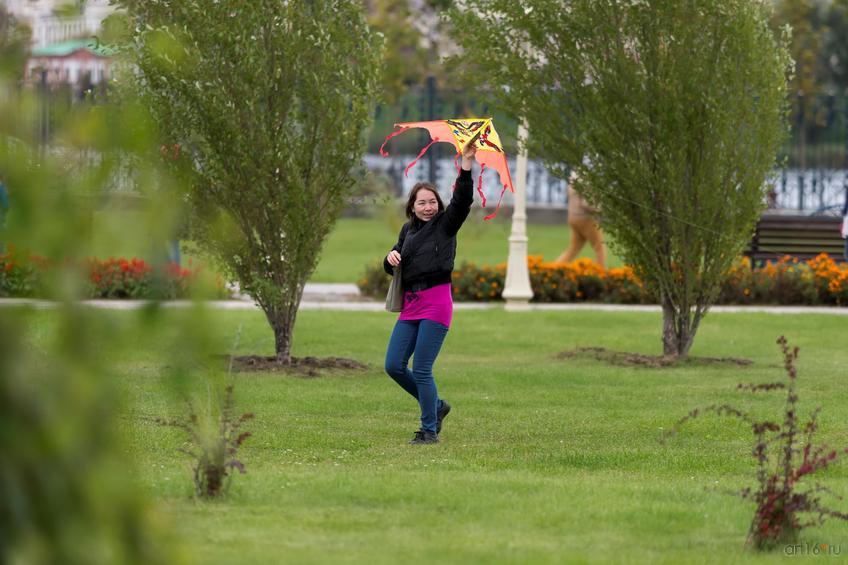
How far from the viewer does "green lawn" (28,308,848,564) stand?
5.73m

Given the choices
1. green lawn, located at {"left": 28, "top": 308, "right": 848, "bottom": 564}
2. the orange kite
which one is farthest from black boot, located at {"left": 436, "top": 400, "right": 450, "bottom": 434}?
the orange kite

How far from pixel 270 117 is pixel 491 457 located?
15.4 feet

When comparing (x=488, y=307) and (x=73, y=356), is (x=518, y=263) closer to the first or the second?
(x=488, y=307)

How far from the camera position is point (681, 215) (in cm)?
1301

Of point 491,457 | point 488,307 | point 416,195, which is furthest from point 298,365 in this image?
point 488,307

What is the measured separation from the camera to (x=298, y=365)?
12.6 m

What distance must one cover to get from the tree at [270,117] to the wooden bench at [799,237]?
9.67 metres

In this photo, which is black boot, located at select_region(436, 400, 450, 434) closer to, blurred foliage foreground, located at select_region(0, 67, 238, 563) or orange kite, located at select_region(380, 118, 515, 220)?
orange kite, located at select_region(380, 118, 515, 220)

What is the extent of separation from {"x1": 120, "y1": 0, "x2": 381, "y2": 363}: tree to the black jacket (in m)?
3.22

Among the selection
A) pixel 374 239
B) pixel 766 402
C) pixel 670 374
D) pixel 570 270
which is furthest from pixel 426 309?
pixel 374 239

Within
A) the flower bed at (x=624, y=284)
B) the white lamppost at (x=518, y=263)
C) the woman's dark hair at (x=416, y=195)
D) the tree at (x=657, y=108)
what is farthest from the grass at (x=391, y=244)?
the woman's dark hair at (x=416, y=195)

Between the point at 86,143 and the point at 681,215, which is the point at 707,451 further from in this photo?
the point at 86,143

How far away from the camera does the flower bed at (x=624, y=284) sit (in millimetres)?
18438

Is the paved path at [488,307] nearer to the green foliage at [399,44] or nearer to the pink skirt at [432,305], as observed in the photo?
the pink skirt at [432,305]
